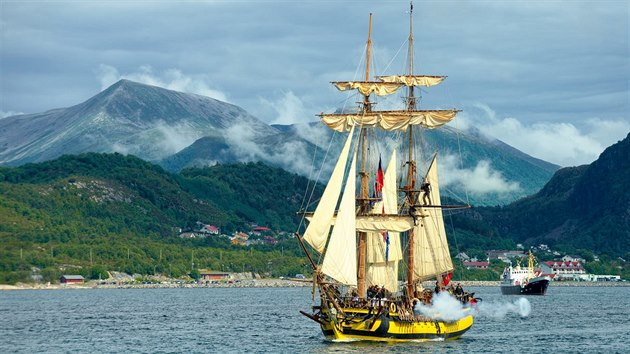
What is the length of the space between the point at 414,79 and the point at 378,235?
68.7 ft

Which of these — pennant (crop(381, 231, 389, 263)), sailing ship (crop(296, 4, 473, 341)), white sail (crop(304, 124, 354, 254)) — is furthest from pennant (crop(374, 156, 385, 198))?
white sail (crop(304, 124, 354, 254))

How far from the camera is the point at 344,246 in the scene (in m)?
125

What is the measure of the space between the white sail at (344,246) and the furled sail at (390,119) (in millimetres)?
12667

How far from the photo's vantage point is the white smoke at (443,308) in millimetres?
131625

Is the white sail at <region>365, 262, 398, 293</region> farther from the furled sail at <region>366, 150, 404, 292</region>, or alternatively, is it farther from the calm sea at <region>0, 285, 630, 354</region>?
the calm sea at <region>0, 285, 630, 354</region>

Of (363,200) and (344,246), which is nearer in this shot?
(344,246)

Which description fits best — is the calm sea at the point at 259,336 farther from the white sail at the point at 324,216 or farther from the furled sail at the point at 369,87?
the furled sail at the point at 369,87

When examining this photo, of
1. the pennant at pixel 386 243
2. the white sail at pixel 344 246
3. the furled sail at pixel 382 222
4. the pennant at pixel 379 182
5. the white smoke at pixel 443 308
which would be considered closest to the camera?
the white sail at pixel 344 246

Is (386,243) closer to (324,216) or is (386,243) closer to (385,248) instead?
(385,248)

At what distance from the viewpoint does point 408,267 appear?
457 feet

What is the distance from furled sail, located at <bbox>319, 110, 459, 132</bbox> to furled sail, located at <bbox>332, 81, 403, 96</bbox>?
2521 mm

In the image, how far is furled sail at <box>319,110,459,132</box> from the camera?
13800cm

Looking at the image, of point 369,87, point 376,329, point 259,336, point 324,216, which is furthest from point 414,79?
point 259,336

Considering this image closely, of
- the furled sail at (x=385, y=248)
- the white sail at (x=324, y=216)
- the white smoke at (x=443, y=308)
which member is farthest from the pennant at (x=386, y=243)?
the white sail at (x=324, y=216)
